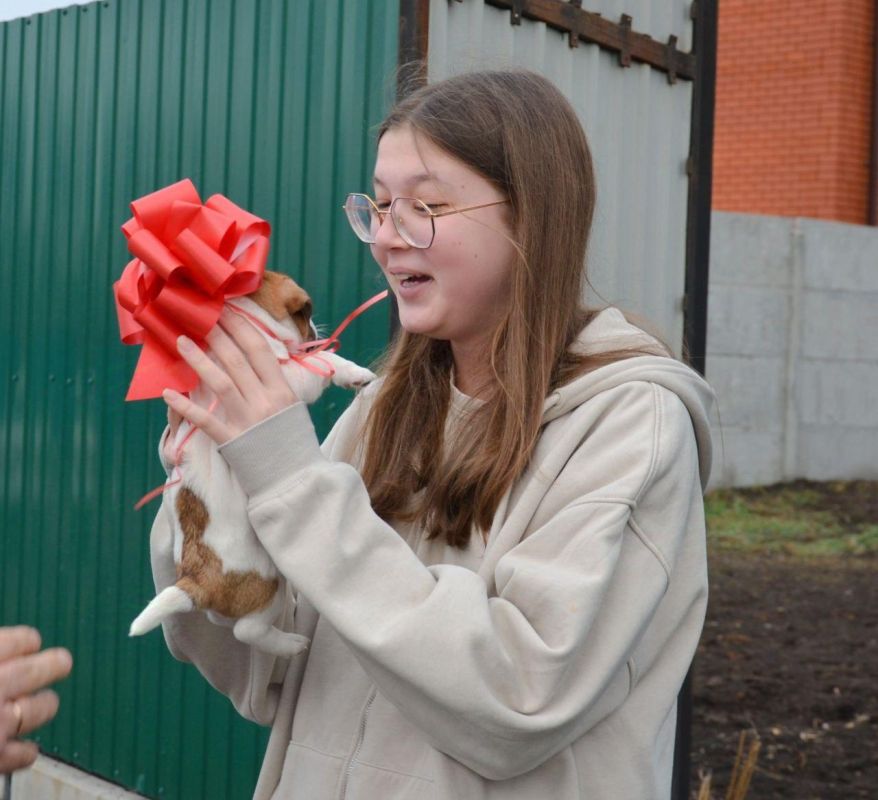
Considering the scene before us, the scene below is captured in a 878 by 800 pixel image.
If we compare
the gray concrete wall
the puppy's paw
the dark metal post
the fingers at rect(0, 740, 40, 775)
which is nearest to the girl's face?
the puppy's paw

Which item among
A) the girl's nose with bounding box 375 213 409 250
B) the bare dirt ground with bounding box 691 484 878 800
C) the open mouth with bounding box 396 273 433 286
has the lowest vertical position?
the bare dirt ground with bounding box 691 484 878 800

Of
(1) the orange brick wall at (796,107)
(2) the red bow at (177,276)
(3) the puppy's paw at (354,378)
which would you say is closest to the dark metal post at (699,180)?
(3) the puppy's paw at (354,378)

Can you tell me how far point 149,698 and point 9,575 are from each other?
1095 mm

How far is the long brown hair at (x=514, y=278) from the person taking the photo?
6.00 ft

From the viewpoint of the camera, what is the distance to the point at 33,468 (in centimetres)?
503

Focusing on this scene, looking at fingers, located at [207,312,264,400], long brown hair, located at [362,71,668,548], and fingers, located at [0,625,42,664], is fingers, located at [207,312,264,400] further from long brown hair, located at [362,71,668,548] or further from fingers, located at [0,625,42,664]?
fingers, located at [0,625,42,664]

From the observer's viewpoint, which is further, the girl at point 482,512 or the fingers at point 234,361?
the fingers at point 234,361

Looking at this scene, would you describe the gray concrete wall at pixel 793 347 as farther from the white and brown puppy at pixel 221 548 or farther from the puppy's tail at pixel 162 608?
the puppy's tail at pixel 162 608

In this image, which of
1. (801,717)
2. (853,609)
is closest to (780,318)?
(853,609)

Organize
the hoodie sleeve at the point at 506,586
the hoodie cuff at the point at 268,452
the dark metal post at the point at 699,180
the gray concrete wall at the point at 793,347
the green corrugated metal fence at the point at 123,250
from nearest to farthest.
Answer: the hoodie sleeve at the point at 506,586
the hoodie cuff at the point at 268,452
the green corrugated metal fence at the point at 123,250
the dark metal post at the point at 699,180
the gray concrete wall at the point at 793,347

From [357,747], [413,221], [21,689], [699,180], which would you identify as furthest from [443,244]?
[699,180]

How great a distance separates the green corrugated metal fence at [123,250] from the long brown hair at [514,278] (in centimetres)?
158

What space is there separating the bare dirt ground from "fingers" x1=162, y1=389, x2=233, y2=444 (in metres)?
4.00

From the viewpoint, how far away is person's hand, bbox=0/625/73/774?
1687 mm
